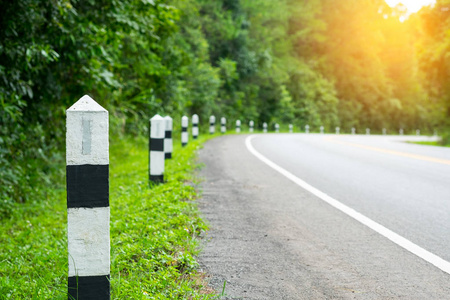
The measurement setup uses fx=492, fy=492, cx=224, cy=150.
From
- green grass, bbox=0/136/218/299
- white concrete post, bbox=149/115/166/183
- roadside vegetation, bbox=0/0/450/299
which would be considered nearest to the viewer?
green grass, bbox=0/136/218/299

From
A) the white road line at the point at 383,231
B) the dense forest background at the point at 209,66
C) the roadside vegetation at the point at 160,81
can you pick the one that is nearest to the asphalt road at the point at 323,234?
the white road line at the point at 383,231

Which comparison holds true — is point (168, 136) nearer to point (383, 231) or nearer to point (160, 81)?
point (383, 231)

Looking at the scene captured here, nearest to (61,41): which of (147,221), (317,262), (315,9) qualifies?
(147,221)

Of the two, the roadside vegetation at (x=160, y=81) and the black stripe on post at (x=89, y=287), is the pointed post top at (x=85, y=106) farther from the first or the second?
the roadside vegetation at (x=160, y=81)

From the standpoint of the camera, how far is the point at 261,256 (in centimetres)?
376

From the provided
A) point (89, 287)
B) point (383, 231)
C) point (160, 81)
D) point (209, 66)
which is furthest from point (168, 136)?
point (209, 66)

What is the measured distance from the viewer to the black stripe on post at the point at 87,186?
256 centimetres

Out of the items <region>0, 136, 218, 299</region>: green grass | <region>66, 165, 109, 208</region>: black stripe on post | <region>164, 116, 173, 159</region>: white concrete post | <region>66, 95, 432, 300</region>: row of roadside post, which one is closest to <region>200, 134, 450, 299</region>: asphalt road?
<region>0, 136, 218, 299</region>: green grass

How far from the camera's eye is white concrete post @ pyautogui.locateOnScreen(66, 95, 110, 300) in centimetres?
255

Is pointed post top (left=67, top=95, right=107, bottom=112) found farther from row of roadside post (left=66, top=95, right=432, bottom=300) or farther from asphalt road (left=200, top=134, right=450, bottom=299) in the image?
asphalt road (left=200, top=134, right=450, bottom=299)

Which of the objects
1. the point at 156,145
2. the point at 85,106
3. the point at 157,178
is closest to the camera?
the point at 85,106

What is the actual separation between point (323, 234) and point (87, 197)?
2.50m

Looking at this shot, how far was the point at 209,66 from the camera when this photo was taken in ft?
90.5

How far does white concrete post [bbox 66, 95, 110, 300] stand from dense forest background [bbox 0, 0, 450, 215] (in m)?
3.59
